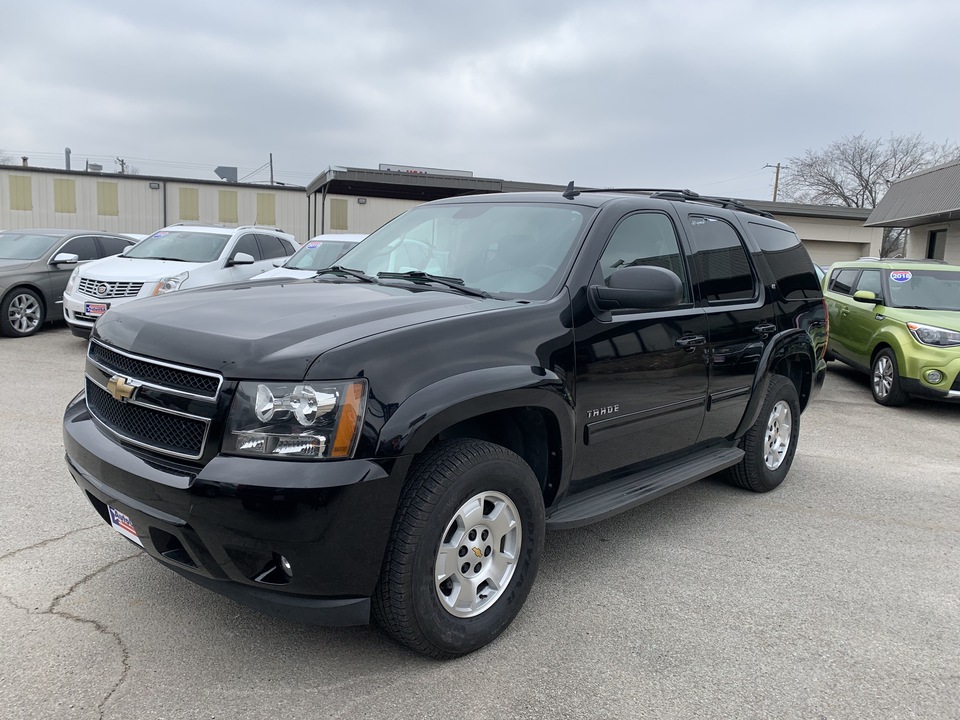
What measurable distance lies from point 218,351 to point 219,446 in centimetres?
34

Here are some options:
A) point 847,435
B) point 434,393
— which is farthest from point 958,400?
point 434,393

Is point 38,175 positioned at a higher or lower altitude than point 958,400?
higher

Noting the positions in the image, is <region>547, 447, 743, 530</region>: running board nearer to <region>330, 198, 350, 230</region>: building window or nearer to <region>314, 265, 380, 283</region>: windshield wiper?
<region>314, 265, 380, 283</region>: windshield wiper

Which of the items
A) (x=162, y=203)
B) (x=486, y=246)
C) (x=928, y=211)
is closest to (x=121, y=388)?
(x=486, y=246)

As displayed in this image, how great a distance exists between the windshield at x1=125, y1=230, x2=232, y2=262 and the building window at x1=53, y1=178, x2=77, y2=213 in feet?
77.1

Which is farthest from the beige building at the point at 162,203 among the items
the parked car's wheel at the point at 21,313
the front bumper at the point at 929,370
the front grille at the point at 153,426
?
the front grille at the point at 153,426

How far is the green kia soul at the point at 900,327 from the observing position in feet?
27.2

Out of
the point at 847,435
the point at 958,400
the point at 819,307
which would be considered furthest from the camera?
the point at 958,400

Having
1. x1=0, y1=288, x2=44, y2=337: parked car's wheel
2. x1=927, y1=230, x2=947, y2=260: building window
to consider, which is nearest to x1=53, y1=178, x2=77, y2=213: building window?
x1=0, y1=288, x2=44, y2=337: parked car's wheel

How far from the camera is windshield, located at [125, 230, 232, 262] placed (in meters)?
10.7

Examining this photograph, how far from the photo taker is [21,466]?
16.3 ft

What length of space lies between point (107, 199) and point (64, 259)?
22575 millimetres

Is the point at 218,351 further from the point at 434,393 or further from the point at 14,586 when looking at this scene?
the point at 14,586

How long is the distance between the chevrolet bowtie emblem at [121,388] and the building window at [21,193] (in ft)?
108
